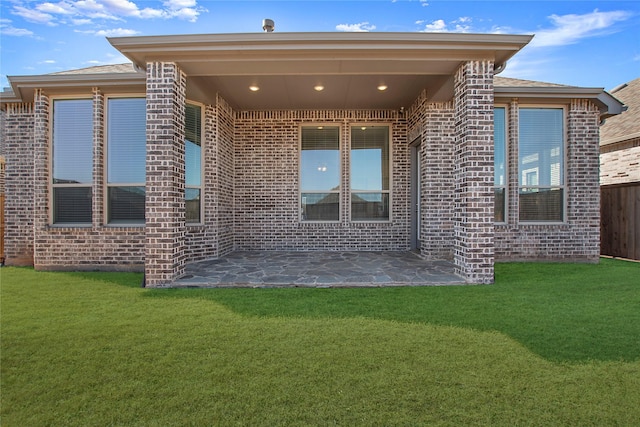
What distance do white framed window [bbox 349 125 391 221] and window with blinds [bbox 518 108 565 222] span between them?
299cm

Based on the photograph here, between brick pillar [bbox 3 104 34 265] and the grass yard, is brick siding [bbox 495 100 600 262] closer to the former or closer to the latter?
the grass yard

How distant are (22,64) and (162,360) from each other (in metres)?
7.07

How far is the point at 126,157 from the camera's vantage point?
6.42 m

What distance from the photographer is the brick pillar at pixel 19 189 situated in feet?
22.4

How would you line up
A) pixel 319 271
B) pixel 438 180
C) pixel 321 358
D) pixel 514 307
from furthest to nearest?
pixel 438 180 < pixel 319 271 < pixel 514 307 < pixel 321 358

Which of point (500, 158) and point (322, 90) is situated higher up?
point (322, 90)

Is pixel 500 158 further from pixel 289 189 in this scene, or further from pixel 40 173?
pixel 40 173

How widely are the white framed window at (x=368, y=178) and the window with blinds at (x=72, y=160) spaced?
5742 mm

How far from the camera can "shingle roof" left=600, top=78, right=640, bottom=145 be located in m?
8.54

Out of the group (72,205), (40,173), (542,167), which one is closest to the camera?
(40,173)

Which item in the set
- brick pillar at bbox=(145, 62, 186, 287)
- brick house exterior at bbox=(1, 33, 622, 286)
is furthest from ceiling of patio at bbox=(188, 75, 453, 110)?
brick pillar at bbox=(145, 62, 186, 287)

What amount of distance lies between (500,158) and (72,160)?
29.4 feet

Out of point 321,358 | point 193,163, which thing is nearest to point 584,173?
point 321,358

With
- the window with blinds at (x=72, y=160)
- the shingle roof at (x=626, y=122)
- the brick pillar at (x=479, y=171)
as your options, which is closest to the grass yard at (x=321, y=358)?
the brick pillar at (x=479, y=171)
